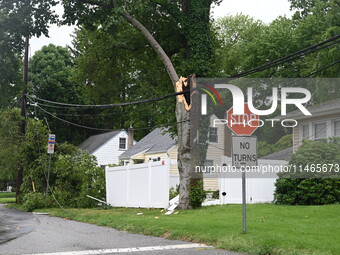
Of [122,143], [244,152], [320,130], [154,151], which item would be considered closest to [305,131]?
[320,130]

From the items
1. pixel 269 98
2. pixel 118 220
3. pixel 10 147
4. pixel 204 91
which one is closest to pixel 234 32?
pixel 269 98

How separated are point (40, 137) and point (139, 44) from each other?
763 centimetres

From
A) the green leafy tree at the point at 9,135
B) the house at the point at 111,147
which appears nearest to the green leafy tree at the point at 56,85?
the house at the point at 111,147

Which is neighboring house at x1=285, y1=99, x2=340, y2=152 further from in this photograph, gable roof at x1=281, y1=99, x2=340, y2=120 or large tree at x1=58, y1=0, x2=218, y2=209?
large tree at x1=58, y1=0, x2=218, y2=209

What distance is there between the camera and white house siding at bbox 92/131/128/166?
4541 centimetres

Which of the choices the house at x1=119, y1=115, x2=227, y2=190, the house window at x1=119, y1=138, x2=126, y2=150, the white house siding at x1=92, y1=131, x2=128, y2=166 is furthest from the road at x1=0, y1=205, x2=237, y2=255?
the house window at x1=119, y1=138, x2=126, y2=150

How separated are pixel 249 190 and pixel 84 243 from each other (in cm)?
1182

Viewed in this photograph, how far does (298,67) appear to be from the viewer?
109 ft

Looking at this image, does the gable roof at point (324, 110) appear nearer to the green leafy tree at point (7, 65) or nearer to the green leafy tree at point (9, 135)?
the green leafy tree at point (7, 65)

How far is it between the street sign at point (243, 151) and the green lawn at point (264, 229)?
1520mm

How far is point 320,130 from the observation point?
2283cm

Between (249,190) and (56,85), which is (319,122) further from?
(56,85)

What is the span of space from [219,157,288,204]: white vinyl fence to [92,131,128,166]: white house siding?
1004 inches

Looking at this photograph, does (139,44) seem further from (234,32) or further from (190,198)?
(234,32)
